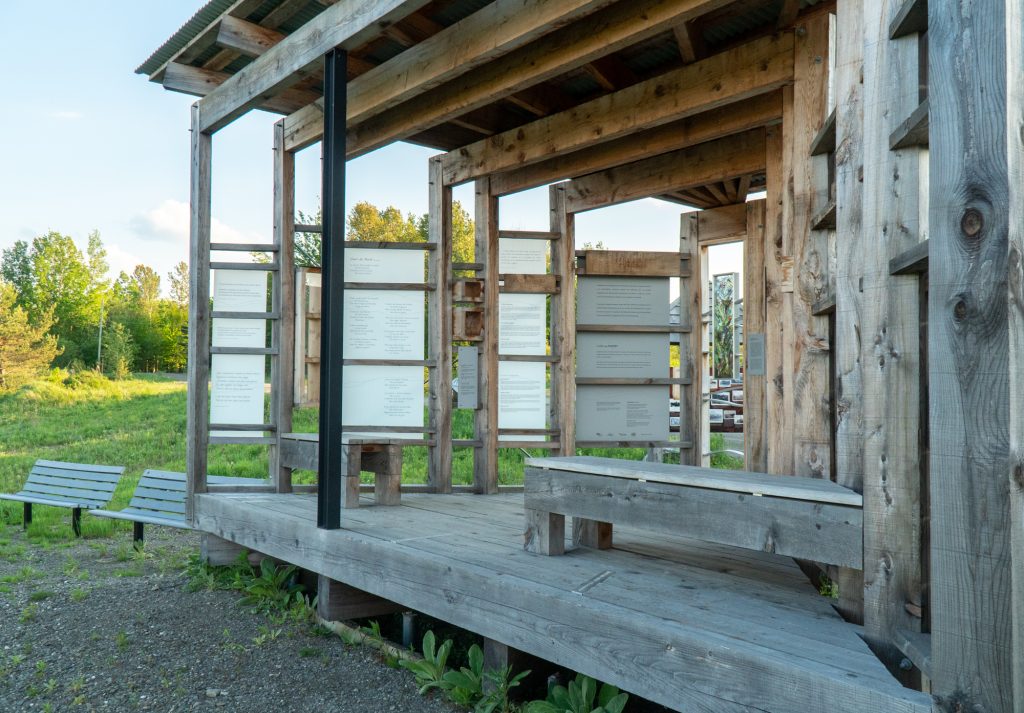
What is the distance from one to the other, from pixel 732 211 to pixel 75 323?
33.2 metres

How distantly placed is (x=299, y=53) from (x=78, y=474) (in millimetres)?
5741

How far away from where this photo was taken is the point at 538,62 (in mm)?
4215

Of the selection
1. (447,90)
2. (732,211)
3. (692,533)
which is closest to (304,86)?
(447,90)

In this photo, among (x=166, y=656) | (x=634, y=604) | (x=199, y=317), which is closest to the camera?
(x=634, y=604)

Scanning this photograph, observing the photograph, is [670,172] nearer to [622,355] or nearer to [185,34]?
[622,355]

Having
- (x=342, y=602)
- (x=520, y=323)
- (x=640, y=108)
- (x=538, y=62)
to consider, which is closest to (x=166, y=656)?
(x=342, y=602)

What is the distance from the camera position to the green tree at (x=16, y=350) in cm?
2134

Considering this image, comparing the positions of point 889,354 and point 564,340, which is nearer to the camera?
point 889,354

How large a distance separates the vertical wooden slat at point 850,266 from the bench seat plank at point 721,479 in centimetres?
14

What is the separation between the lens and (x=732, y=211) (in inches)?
266

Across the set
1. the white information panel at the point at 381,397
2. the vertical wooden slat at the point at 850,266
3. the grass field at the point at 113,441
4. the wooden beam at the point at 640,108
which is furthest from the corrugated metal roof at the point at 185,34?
the grass field at the point at 113,441

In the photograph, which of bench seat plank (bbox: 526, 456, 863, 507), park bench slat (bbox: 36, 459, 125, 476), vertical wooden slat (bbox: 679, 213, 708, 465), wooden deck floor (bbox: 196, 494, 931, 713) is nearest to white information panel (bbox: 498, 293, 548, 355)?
vertical wooden slat (bbox: 679, 213, 708, 465)

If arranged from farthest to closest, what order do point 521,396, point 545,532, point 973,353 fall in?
point 521,396
point 545,532
point 973,353

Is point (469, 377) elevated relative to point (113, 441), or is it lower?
elevated
